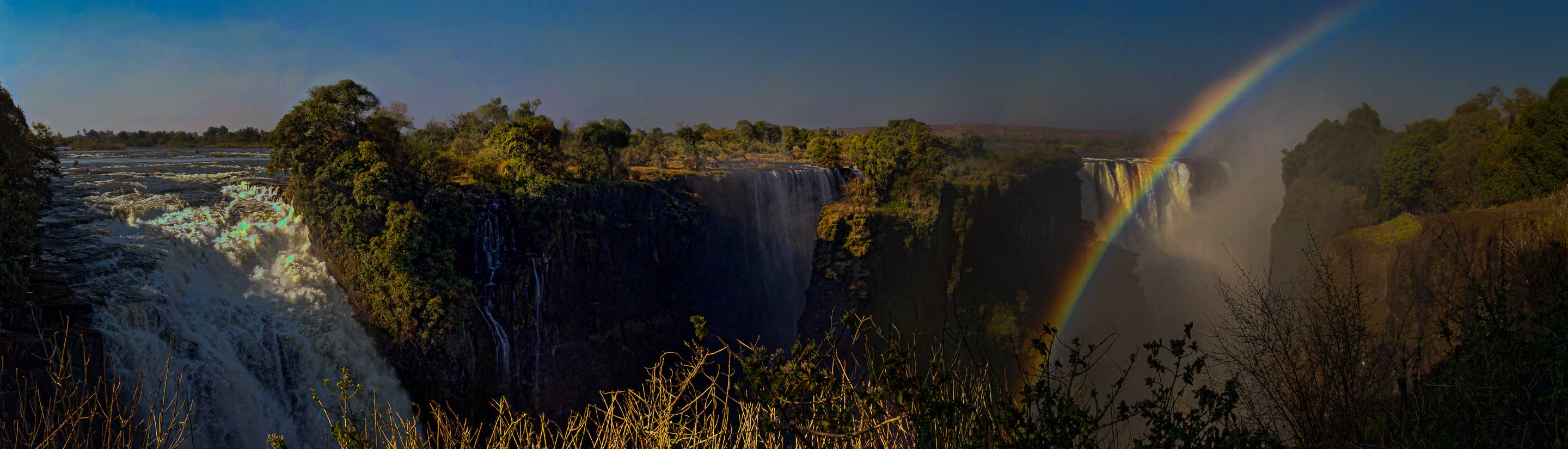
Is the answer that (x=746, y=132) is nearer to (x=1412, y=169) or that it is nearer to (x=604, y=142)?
(x=604, y=142)

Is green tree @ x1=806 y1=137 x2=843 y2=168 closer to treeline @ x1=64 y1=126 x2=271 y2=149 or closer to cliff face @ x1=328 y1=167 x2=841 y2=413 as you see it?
cliff face @ x1=328 y1=167 x2=841 y2=413

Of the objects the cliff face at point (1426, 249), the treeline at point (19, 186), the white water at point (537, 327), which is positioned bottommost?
the white water at point (537, 327)

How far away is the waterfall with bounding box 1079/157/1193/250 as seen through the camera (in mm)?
45500

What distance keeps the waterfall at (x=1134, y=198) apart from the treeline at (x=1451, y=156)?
6.92 m

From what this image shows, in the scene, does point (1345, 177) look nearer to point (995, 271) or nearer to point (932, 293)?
point (995, 271)

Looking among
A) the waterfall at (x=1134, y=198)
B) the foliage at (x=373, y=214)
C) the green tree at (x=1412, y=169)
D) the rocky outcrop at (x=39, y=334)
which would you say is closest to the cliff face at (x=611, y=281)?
the foliage at (x=373, y=214)

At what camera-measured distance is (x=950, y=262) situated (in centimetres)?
2933

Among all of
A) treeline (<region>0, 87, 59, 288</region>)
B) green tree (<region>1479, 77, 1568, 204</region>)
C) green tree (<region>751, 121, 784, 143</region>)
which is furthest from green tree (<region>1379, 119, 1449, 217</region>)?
treeline (<region>0, 87, 59, 288</region>)

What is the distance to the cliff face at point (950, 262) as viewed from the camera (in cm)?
2550

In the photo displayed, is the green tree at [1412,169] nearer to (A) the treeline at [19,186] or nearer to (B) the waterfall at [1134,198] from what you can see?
(B) the waterfall at [1134,198]

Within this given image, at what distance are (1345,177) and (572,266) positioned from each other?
42.6m

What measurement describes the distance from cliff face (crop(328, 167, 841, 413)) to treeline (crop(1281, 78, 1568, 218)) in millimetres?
23251

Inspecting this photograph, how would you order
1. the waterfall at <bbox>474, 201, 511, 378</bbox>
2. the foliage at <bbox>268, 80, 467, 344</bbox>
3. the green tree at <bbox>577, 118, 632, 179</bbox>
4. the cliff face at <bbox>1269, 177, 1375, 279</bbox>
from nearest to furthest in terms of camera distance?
the foliage at <bbox>268, 80, 467, 344</bbox> → the waterfall at <bbox>474, 201, 511, 378</bbox> → the green tree at <bbox>577, 118, 632, 179</bbox> → the cliff face at <bbox>1269, 177, 1375, 279</bbox>

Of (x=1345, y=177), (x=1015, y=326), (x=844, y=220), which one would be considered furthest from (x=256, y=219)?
(x=1345, y=177)
